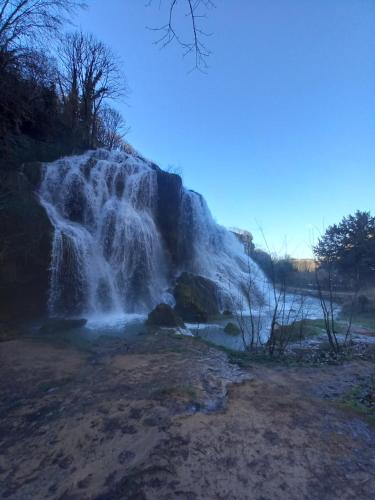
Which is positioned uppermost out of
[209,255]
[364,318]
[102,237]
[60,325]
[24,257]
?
[102,237]

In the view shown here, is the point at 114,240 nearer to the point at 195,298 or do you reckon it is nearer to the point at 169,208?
the point at 195,298

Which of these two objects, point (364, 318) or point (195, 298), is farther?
point (364, 318)

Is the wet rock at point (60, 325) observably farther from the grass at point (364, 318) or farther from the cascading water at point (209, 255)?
the grass at point (364, 318)

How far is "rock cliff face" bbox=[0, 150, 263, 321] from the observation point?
35.2ft

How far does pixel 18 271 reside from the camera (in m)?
10.5

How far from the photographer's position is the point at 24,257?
1055cm

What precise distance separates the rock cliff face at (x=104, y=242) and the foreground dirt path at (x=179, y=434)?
6013 millimetres

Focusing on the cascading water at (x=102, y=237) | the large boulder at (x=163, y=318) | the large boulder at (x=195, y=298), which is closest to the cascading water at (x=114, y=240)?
the cascading water at (x=102, y=237)

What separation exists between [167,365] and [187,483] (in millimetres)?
2881

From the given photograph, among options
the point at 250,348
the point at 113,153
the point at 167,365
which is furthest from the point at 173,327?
the point at 113,153

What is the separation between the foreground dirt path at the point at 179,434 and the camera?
231 centimetres

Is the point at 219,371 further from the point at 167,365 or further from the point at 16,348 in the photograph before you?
the point at 16,348

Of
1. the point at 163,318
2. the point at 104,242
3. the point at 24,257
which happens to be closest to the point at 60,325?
the point at 24,257

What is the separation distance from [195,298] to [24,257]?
25.2ft
